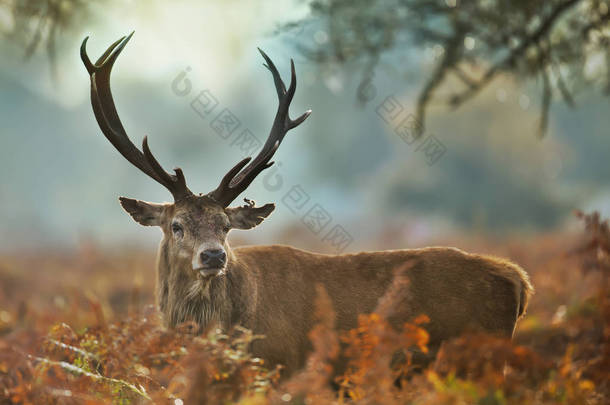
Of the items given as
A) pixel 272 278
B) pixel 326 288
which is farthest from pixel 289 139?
pixel 326 288

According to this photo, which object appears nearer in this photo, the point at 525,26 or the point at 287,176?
the point at 525,26

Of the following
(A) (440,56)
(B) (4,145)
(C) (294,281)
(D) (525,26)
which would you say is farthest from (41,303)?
(B) (4,145)

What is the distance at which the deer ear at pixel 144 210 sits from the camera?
210 inches

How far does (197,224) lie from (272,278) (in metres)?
0.85

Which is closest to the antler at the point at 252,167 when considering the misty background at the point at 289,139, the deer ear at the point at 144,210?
the deer ear at the point at 144,210

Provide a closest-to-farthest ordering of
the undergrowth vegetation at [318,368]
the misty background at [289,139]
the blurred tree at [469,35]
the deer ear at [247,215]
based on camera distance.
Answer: the undergrowth vegetation at [318,368] < the deer ear at [247,215] < the blurred tree at [469,35] < the misty background at [289,139]

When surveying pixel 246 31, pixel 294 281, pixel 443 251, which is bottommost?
pixel 294 281

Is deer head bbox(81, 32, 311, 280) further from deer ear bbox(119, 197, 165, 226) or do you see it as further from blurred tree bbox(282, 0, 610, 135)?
blurred tree bbox(282, 0, 610, 135)

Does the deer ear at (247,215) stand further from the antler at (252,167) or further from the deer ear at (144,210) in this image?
the deer ear at (144,210)

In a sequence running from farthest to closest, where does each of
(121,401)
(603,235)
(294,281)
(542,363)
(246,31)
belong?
1. (246,31)
2. (294,281)
3. (603,235)
4. (121,401)
5. (542,363)

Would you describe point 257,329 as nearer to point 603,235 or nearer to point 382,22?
point 603,235

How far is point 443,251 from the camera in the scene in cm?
541

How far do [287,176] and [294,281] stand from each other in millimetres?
68385

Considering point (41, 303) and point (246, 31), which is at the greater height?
point (246, 31)
